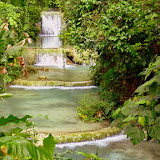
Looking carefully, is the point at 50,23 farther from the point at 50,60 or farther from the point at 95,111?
the point at 95,111

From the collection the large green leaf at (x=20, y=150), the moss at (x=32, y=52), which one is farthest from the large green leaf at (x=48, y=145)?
the moss at (x=32, y=52)

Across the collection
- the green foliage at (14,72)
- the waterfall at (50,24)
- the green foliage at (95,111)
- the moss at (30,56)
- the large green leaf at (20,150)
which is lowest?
the green foliage at (95,111)

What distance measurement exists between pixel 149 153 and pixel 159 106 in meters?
3.64

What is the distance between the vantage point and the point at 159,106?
2.59 metres

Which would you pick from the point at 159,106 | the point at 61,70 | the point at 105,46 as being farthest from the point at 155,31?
the point at 61,70

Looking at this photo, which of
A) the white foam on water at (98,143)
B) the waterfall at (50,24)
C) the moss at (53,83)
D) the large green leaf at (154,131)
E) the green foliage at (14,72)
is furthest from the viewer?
the waterfall at (50,24)

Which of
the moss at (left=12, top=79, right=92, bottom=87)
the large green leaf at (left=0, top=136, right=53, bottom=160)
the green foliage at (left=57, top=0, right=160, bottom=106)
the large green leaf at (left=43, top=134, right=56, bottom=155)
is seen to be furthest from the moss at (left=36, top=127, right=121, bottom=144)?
the moss at (left=12, top=79, right=92, bottom=87)

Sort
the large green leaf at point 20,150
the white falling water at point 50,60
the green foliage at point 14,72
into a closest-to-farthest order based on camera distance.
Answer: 1. the large green leaf at point 20,150
2. the green foliage at point 14,72
3. the white falling water at point 50,60

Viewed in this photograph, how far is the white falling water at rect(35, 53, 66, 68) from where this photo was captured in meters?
17.9

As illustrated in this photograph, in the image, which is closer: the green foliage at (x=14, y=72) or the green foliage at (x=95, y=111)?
the green foliage at (x=95, y=111)

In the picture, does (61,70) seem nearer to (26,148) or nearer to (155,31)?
(155,31)

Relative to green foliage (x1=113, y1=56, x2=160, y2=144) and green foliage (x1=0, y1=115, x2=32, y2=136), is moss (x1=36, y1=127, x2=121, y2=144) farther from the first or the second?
green foliage (x1=0, y1=115, x2=32, y2=136)

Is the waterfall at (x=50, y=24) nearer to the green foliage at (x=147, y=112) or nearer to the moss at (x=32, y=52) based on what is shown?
the moss at (x=32, y=52)

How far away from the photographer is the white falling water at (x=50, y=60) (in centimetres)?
1789
